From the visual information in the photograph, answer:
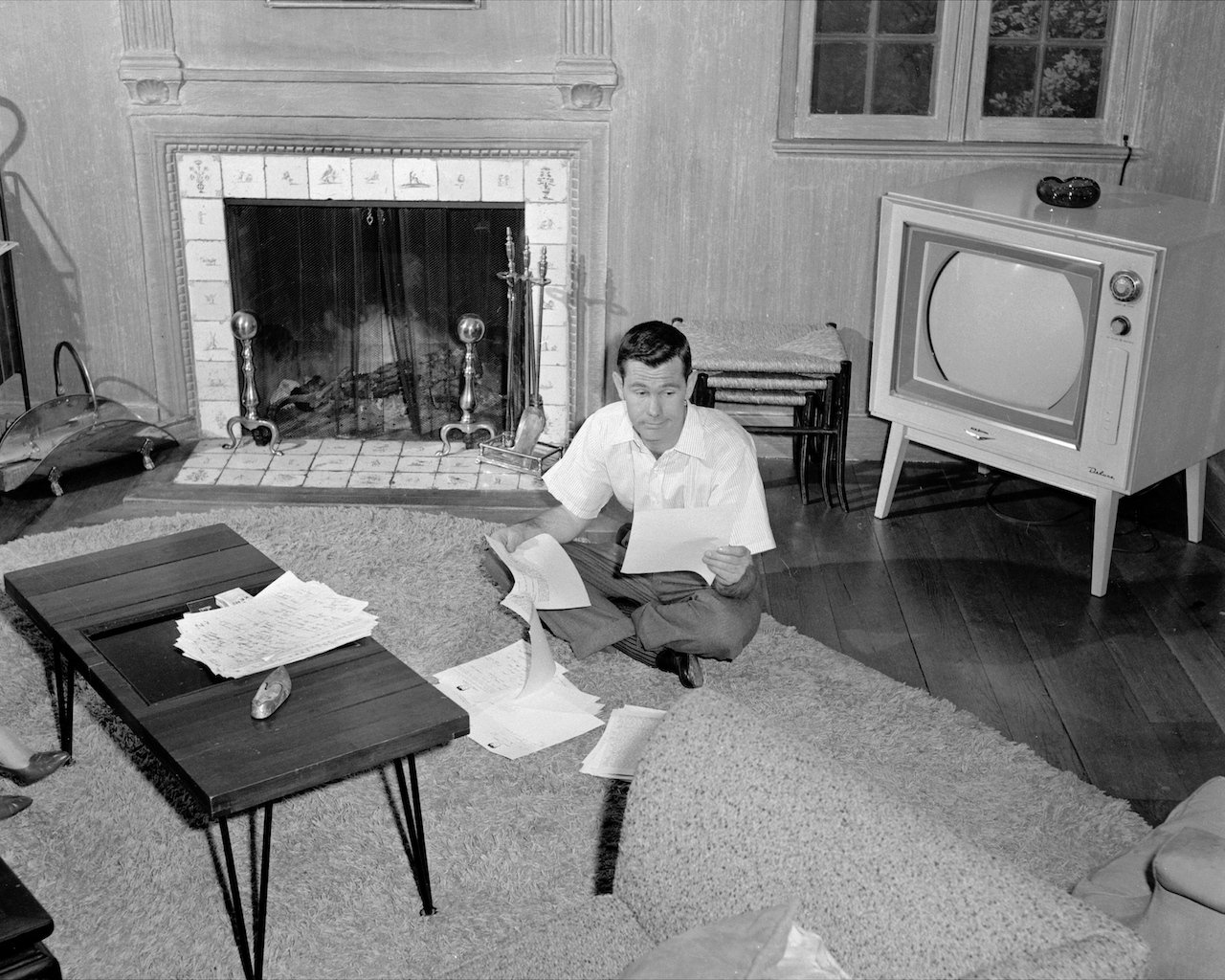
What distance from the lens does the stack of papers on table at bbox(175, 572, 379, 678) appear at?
9.20 ft

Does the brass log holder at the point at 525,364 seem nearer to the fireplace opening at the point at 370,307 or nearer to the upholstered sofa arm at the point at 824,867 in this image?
the fireplace opening at the point at 370,307

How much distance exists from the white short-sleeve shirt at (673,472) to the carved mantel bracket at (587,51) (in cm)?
152

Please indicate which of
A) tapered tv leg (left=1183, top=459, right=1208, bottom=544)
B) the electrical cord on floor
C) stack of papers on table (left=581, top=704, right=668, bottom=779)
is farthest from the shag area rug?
tapered tv leg (left=1183, top=459, right=1208, bottom=544)

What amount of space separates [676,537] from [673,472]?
262 millimetres

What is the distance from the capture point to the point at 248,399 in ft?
16.5

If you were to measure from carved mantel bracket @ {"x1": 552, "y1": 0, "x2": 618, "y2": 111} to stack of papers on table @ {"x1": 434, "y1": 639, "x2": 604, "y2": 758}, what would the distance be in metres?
1.96

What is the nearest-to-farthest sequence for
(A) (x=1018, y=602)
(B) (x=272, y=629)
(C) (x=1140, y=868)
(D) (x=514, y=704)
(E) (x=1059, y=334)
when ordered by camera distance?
1. (C) (x=1140, y=868)
2. (B) (x=272, y=629)
3. (D) (x=514, y=704)
4. (E) (x=1059, y=334)
5. (A) (x=1018, y=602)

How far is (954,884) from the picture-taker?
177 cm

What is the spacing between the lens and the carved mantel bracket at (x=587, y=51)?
456 centimetres

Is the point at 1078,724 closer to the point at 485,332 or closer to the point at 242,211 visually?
the point at 485,332

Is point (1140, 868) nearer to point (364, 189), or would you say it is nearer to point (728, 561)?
point (728, 561)

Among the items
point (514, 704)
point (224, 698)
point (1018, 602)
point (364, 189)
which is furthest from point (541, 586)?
point (364, 189)

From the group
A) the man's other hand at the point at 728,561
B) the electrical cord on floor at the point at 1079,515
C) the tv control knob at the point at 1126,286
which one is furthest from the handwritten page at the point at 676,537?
the electrical cord on floor at the point at 1079,515

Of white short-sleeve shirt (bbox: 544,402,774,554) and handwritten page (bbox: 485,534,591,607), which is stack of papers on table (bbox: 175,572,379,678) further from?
white short-sleeve shirt (bbox: 544,402,774,554)
